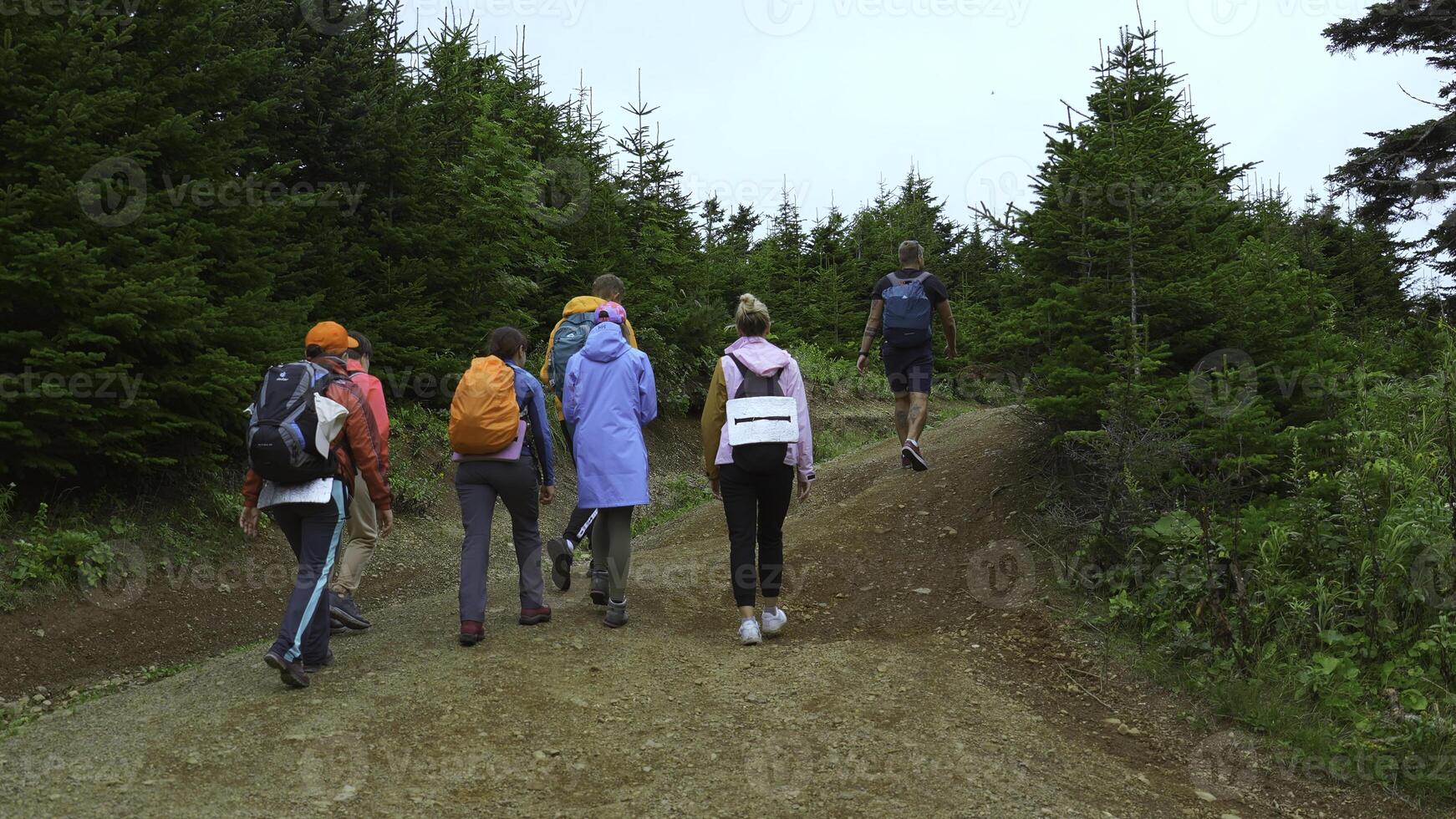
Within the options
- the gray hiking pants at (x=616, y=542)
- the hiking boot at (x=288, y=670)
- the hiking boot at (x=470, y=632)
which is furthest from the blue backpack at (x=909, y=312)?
the hiking boot at (x=288, y=670)

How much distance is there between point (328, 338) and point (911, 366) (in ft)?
18.9

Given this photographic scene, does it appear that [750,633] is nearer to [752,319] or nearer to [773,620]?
[773,620]

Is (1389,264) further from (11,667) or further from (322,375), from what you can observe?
(11,667)

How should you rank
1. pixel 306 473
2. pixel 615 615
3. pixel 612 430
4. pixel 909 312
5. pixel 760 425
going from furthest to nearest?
pixel 909 312 < pixel 615 615 < pixel 612 430 < pixel 760 425 < pixel 306 473

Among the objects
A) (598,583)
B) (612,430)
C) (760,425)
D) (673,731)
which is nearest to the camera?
(673,731)

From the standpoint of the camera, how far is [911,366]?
31.7ft

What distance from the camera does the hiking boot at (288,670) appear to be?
5.26 meters

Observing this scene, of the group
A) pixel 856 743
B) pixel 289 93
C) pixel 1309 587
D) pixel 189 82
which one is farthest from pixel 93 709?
pixel 289 93

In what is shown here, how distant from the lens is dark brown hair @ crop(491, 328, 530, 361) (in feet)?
21.0

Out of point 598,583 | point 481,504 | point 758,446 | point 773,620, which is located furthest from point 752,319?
point 598,583

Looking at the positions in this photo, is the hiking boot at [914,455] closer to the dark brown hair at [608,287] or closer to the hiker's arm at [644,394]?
the hiker's arm at [644,394]

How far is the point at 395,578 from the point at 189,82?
17.2 feet

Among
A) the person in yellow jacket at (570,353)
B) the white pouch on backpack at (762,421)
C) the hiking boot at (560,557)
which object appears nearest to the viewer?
the white pouch on backpack at (762,421)

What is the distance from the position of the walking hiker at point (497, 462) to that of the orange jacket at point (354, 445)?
0.49 m
